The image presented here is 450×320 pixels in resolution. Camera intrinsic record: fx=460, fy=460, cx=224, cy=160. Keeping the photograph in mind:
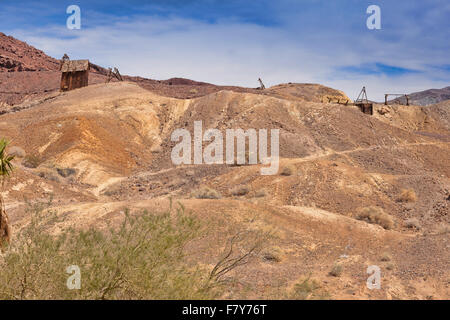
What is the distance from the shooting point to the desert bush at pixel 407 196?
21547 millimetres

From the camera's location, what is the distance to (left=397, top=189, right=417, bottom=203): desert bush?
21.5 m

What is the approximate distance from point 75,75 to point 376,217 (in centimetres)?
4066

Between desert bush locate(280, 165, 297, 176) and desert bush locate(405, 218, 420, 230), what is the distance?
6038 mm

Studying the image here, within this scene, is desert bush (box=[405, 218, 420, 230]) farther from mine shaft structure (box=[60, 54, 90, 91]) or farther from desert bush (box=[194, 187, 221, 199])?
mine shaft structure (box=[60, 54, 90, 91])

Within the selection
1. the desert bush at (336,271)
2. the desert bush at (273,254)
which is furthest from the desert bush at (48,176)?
the desert bush at (336,271)

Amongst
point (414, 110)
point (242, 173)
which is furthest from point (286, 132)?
point (414, 110)

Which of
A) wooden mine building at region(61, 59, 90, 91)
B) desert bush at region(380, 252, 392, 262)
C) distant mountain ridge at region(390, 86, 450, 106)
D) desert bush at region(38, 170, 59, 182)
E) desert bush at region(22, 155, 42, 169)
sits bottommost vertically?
desert bush at region(380, 252, 392, 262)

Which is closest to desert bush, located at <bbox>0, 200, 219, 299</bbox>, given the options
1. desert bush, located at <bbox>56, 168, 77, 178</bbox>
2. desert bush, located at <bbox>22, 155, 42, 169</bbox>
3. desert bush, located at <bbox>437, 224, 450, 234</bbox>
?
desert bush, located at <bbox>437, 224, 450, 234</bbox>

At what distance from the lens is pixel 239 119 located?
1384 inches

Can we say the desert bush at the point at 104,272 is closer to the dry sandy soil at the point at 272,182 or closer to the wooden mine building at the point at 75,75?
the dry sandy soil at the point at 272,182

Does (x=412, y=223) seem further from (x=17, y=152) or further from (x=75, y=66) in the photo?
(x=75, y=66)

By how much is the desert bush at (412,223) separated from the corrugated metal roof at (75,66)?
40.7m

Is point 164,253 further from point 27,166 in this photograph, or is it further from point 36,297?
point 27,166
